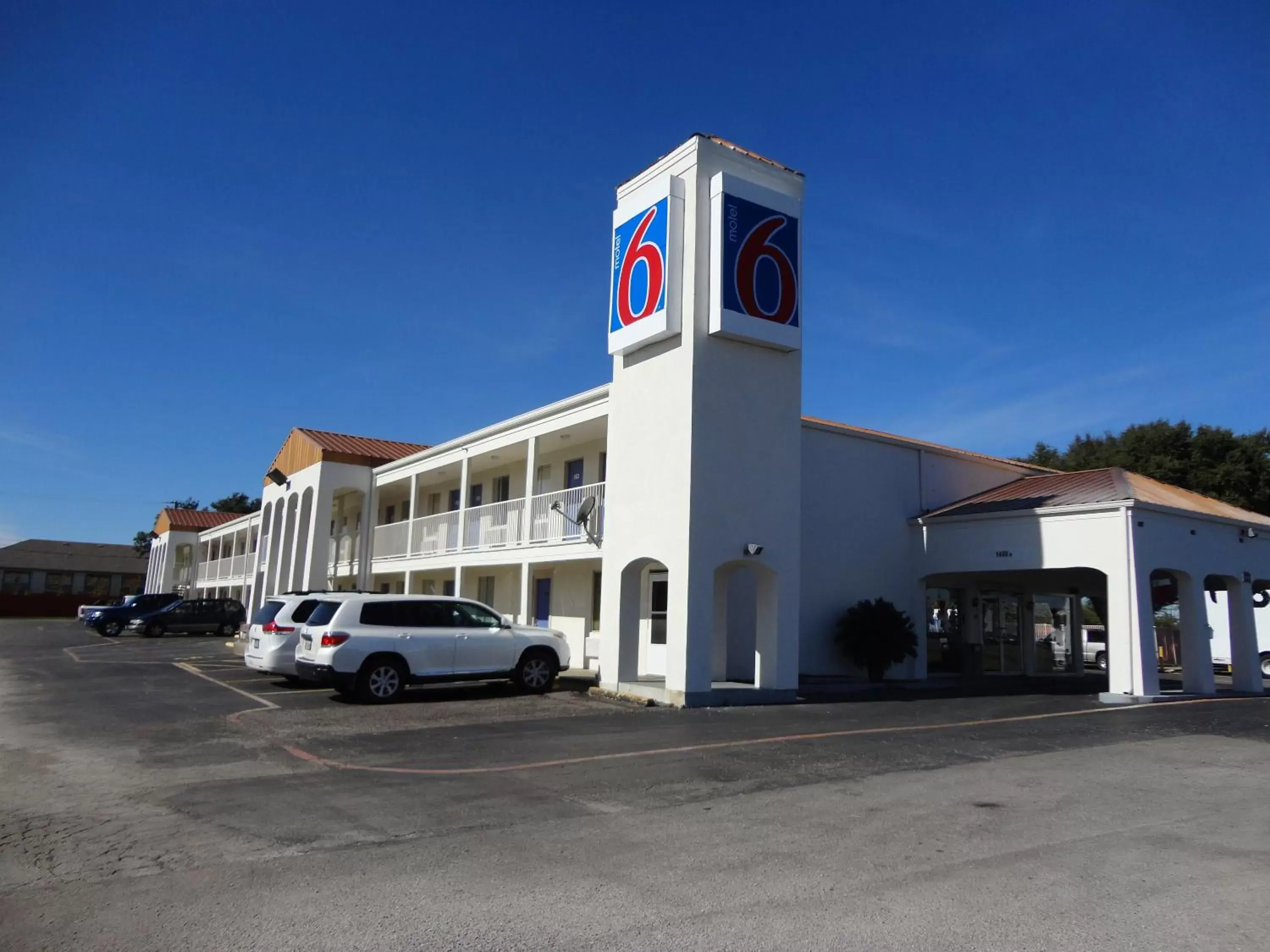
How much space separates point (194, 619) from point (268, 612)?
21233 millimetres

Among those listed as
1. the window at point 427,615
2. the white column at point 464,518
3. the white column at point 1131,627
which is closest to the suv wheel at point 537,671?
the window at point 427,615

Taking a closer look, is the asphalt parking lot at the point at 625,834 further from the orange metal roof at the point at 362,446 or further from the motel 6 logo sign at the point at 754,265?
the orange metal roof at the point at 362,446

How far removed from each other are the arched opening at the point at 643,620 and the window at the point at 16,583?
7996 cm

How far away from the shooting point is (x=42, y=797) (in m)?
8.08

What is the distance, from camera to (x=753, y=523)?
16.5 meters

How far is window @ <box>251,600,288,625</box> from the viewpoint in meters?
18.5

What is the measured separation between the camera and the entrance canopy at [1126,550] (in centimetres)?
1742

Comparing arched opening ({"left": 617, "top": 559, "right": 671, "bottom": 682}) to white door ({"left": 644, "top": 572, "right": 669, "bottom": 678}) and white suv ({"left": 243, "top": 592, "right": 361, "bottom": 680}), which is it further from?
white suv ({"left": 243, "top": 592, "right": 361, "bottom": 680})

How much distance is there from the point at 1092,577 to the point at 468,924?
69.6 feet

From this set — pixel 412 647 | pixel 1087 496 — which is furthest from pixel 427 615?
pixel 1087 496

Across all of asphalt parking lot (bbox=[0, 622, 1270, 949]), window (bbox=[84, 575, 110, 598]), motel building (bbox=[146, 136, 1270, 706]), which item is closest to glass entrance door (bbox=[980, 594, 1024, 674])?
motel building (bbox=[146, 136, 1270, 706])

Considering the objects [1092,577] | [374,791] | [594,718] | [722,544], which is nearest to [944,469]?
[1092,577]

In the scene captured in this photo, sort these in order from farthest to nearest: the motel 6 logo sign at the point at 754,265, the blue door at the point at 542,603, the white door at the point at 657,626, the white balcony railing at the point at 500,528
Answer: the blue door at the point at 542,603, the white balcony railing at the point at 500,528, the white door at the point at 657,626, the motel 6 logo sign at the point at 754,265

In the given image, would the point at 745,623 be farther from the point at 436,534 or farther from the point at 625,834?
the point at 625,834
